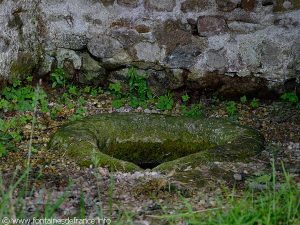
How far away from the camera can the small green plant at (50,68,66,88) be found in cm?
405

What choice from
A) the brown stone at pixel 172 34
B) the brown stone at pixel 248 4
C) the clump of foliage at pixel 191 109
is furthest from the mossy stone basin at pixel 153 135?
the brown stone at pixel 248 4

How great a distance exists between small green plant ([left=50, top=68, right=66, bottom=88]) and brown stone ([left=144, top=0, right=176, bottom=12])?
2.64 ft

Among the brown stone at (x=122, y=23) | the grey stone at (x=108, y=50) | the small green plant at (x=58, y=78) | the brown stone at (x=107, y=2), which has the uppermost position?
the brown stone at (x=107, y=2)

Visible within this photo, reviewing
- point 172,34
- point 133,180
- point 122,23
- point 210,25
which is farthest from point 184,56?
point 133,180

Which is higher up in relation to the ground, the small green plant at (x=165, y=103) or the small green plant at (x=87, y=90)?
the small green plant at (x=87, y=90)

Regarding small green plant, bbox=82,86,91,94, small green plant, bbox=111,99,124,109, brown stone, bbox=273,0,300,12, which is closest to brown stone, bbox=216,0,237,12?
brown stone, bbox=273,0,300,12

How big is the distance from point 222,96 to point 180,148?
27.4 inches

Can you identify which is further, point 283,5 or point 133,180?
point 283,5

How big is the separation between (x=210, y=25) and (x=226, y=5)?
17cm

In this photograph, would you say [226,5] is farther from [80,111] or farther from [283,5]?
[80,111]

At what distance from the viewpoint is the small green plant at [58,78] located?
4.05 metres

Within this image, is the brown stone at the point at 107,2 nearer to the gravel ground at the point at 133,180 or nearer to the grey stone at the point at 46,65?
the grey stone at the point at 46,65

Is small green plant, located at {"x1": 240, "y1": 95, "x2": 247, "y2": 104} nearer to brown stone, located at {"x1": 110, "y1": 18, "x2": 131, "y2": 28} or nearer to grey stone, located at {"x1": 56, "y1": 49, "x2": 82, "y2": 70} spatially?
brown stone, located at {"x1": 110, "y1": 18, "x2": 131, "y2": 28}

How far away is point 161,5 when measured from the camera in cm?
388
